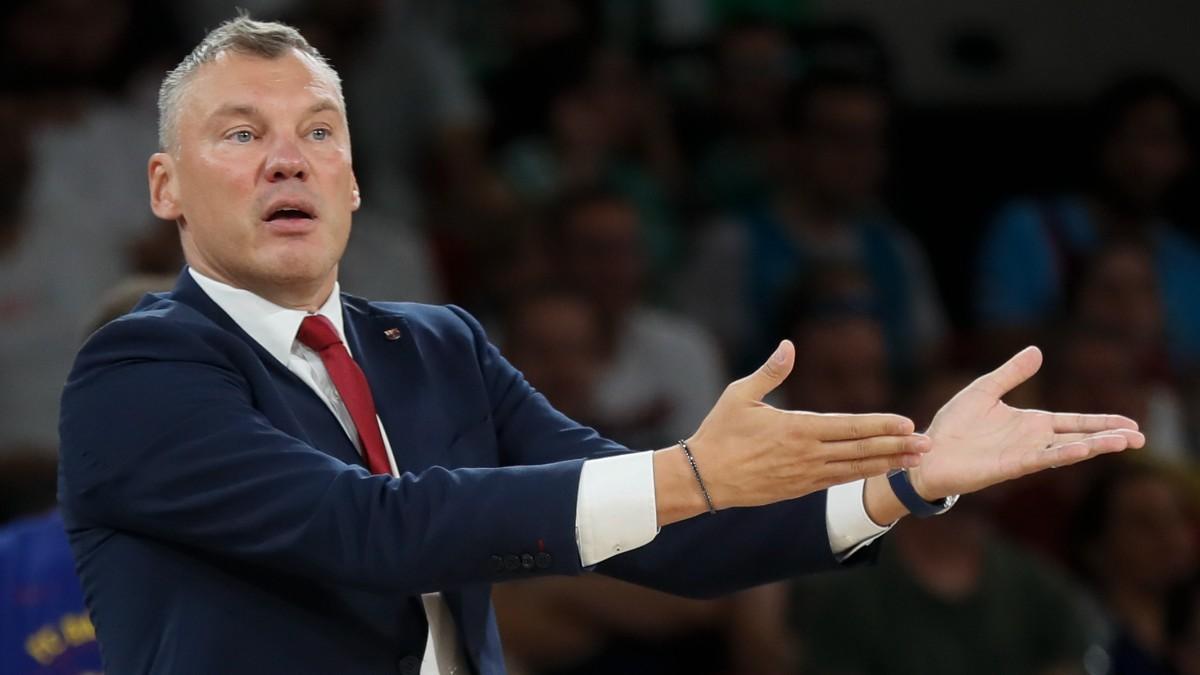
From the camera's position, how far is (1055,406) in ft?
20.4

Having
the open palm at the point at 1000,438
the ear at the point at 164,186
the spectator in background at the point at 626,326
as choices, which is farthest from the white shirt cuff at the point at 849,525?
the spectator in background at the point at 626,326

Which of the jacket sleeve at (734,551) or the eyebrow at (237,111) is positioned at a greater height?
the eyebrow at (237,111)

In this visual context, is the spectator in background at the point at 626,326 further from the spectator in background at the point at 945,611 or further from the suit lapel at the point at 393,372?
the suit lapel at the point at 393,372

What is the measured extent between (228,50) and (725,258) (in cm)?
394

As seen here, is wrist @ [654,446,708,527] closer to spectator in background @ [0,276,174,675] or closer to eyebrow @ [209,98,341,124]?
eyebrow @ [209,98,341,124]

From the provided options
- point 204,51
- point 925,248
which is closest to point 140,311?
point 204,51

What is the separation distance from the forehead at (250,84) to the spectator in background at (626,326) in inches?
129

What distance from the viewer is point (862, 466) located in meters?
2.17

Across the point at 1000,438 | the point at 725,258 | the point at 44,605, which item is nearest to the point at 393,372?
the point at 1000,438

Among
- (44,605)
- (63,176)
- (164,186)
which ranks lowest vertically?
(44,605)

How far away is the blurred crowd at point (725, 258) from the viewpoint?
515 cm

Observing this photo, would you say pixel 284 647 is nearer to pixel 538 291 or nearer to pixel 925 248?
pixel 538 291

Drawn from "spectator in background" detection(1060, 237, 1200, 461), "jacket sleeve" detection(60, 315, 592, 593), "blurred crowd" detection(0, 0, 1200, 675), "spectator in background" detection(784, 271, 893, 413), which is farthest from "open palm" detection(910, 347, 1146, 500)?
"spectator in background" detection(1060, 237, 1200, 461)

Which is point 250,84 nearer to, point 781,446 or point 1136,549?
point 781,446
